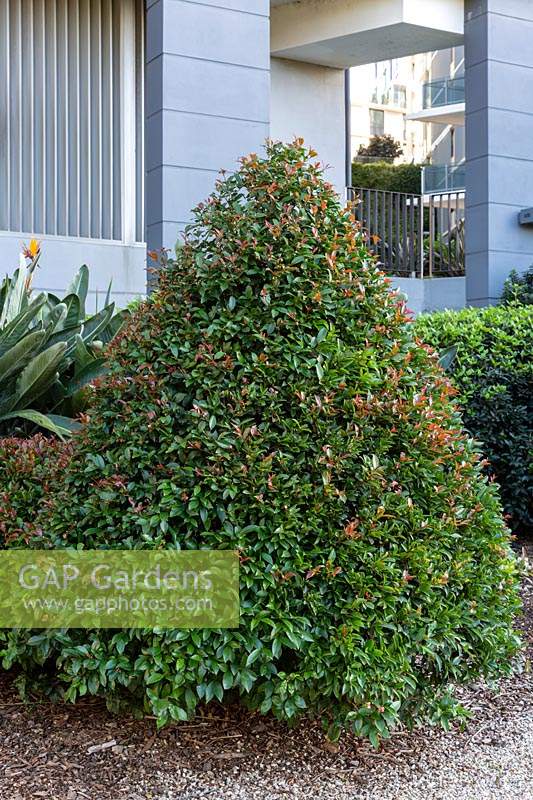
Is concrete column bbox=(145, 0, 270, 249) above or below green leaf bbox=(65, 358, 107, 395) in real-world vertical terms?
above

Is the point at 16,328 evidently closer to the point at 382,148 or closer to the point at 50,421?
the point at 50,421

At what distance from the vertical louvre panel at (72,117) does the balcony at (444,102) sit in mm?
19592

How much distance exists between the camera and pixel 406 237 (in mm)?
11805

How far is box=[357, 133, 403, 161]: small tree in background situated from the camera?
112 feet

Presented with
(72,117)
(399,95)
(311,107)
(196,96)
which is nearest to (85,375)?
(196,96)

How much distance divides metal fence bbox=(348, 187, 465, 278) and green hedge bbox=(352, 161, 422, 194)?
53.5 ft

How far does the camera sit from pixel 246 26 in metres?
6.74

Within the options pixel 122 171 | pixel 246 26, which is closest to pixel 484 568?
pixel 246 26

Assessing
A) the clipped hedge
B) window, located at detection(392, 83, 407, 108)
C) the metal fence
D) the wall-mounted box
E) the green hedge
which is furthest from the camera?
window, located at detection(392, 83, 407, 108)

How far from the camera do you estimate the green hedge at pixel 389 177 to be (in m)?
28.3

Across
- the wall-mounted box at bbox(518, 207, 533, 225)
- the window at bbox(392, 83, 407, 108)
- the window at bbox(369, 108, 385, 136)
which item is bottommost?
the wall-mounted box at bbox(518, 207, 533, 225)

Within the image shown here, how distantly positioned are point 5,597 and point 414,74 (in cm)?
4379

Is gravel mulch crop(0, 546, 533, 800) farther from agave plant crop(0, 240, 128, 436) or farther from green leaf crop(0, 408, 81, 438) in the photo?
agave plant crop(0, 240, 128, 436)

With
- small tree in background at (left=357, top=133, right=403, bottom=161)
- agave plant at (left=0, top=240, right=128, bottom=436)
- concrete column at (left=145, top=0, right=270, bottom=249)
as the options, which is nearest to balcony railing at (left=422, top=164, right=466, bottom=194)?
small tree in background at (left=357, top=133, right=403, bottom=161)
